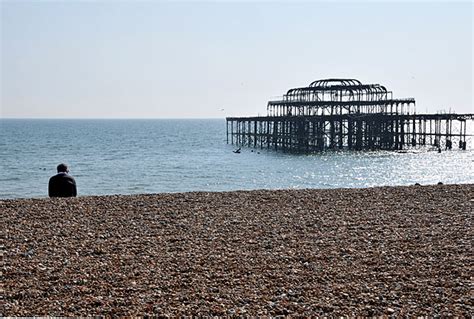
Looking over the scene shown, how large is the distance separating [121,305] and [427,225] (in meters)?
6.14

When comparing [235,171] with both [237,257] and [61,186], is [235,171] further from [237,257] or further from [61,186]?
[237,257]

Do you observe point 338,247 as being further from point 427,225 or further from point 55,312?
point 55,312

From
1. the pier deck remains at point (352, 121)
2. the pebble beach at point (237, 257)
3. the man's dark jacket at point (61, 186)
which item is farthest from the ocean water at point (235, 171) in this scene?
the pebble beach at point (237, 257)

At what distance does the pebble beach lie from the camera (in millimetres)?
6508

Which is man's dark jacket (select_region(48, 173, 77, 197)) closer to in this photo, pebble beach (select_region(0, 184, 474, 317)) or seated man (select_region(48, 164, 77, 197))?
seated man (select_region(48, 164, 77, 197))

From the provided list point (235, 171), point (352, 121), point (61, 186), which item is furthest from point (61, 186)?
point (352, 121)

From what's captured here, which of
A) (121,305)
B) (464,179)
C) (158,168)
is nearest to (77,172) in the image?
(158,168)

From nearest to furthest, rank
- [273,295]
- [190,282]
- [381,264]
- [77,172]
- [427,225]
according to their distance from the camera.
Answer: [273,295]
[190,282]
[381,264]
[427,225]
[77,172]

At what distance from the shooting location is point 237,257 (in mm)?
8453

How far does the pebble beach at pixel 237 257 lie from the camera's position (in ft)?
21.4

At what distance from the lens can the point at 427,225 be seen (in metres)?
10.8

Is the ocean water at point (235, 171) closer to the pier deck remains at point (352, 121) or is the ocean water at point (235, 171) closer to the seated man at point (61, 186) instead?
the pier deck remains at point (352, 121)

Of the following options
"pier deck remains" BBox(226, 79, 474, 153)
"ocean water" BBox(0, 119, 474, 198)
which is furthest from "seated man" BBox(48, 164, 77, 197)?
"pier deck remains" BBox(226, 79, 474, 153)

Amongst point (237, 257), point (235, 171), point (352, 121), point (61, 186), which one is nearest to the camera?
point (237, 257)
